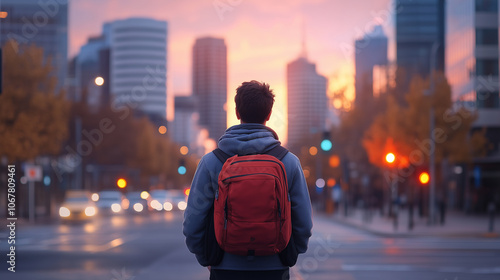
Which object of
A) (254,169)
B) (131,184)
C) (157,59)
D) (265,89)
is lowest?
(131,184)

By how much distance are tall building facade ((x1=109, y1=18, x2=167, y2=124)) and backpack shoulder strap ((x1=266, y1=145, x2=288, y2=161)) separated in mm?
135106

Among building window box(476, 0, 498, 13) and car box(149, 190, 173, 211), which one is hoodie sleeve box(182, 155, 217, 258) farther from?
car box(149, 190, 173, 211)

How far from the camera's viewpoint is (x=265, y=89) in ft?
13.6

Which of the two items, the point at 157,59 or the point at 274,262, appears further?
the point at 157,59

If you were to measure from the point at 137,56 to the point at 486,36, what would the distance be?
106 metres

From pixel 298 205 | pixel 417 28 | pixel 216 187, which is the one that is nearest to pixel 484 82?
pixel 298 205

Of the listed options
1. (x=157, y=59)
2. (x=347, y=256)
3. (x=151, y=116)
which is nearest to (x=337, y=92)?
(x=347, y=256)

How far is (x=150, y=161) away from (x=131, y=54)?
239ft

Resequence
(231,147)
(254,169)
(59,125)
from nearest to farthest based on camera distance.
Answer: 1. (254,169)
2. (231,147)
3. (59,125)

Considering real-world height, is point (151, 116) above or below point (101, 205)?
above

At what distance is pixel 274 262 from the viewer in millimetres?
3990

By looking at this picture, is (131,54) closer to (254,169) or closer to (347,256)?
(347,256)

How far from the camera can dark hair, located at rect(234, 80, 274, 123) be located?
13.6 feet

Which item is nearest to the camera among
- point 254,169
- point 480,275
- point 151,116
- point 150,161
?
point 254,169
